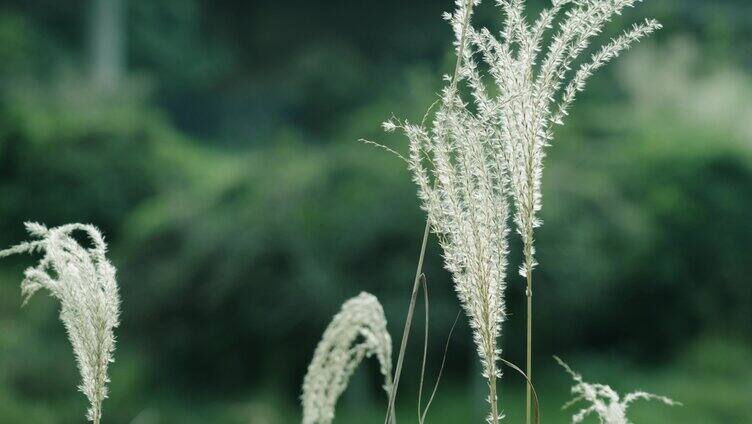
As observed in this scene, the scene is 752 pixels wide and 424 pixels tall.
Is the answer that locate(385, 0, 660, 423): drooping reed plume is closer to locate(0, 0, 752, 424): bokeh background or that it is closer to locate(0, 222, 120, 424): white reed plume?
locate(0, 222, 120, 424): white reed plume

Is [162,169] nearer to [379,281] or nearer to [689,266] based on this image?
[379,281]

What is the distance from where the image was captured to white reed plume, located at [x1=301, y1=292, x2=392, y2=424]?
116 centimetres

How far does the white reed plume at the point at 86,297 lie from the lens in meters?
0.92

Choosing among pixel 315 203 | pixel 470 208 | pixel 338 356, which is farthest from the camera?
pixel 315 203

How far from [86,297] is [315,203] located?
4.66 meters

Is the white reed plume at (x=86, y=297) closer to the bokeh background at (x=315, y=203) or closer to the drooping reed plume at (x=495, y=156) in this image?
the drooping reed plume at (x=495, y=156)

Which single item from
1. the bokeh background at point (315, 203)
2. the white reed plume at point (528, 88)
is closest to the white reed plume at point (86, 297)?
the white reed plume at point (528, 88)

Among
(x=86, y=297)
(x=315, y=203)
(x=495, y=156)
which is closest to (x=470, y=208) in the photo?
(x=495, y=156)

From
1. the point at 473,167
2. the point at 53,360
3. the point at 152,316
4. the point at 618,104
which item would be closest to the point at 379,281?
the point at 152,316

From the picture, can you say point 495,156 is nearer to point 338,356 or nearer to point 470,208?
point 470,208

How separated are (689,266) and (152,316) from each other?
3.75m

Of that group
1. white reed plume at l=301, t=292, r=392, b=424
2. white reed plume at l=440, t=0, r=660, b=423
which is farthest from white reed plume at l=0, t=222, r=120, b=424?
white reed plume at l=440, t=0, r=660, b=423

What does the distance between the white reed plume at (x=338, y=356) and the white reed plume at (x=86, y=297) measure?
0.97 ft

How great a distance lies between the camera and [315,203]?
18.3 ft
